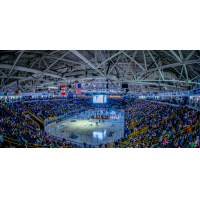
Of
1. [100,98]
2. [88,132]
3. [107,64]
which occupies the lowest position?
[88,132]

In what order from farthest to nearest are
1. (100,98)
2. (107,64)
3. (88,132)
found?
(100,98), (88,132), (107,64)

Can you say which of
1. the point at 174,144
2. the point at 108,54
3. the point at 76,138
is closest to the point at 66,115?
the point at 76,138

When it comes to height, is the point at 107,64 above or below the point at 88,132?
above

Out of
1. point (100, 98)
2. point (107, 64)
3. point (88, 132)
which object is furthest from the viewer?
point (100, 98)

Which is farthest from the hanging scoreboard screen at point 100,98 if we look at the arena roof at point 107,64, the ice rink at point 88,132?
the arena roof at point 107,64

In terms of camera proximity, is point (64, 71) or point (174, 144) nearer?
point (174, 144)

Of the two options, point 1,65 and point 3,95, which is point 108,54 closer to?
point 1,65

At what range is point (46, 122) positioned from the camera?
21.2m

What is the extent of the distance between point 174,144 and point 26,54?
12366 mm

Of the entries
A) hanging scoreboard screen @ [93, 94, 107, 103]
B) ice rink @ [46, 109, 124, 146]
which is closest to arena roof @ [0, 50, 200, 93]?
hanging scoreboard screen @ [93, 94, 107, 103]

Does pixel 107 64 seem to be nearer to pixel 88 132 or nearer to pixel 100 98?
pixel 100 98

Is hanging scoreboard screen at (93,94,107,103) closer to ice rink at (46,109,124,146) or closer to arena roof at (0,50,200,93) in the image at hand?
ice rink at (46,109,124,146)

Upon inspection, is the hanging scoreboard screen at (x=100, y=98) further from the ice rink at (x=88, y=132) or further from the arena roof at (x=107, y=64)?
the arena roof at (x=107, y=64)

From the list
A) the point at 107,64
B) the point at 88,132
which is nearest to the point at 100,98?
the point at 88,132
